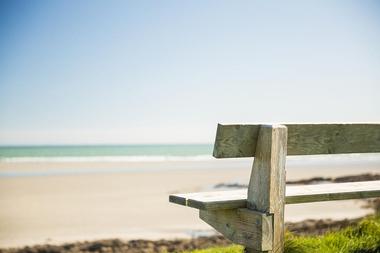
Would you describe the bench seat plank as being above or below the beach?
above

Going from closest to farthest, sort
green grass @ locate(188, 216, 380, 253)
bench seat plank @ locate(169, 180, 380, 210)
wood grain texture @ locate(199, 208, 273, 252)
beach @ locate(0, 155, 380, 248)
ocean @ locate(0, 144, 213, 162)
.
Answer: wood grain texture @ locate(199, 208, 273, 252) → bench seat plank @ locate(169, 180, 380, 210) → green grass @ locate(188, 216, 380, 253) → beach @ locate(0, 155, 380, 248) → ocean @ locate(0, 144, 213, 162)

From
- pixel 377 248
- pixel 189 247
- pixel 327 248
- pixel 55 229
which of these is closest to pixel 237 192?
pixel 327 248

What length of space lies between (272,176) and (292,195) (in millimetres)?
458

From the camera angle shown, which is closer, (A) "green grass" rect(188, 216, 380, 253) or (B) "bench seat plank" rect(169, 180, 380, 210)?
(B) "bench seat plank" rect(169, 180, 380, 210)

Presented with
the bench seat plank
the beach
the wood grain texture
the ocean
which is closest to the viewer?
the wood grain texture

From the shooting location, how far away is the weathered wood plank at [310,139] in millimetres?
3156

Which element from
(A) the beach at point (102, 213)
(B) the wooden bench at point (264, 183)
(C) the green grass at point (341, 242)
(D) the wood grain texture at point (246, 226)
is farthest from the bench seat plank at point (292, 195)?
(A) the beach at point (102, 213)

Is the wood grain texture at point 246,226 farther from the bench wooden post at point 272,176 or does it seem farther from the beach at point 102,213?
the beach at point 102,213

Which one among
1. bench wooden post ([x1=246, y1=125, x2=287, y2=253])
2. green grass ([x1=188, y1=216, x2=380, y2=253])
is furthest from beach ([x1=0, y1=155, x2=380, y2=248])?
bench wooden post ([x1=246, y1=125, x2=287, y2=253])

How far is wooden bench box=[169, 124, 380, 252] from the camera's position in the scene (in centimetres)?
314

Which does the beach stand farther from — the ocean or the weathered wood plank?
the ocean

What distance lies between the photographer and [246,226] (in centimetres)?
327

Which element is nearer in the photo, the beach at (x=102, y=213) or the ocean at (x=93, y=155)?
the beach at (x=102, y=213)

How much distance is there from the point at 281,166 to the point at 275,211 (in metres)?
0.29
